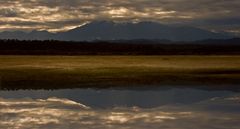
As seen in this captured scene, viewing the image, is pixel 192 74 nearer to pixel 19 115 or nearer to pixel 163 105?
pixel 163 105

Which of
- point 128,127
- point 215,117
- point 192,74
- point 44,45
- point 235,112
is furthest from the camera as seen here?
point 44,45

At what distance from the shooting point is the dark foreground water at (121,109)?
2284cm

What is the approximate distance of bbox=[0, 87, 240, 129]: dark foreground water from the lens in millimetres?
22844

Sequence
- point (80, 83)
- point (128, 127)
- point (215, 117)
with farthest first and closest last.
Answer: point (80, 83) < point (215, 117) < point (128, 127)

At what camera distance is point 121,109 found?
93.2 ft

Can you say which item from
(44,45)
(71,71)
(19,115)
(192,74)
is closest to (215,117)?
(19,115)

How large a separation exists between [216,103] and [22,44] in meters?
157

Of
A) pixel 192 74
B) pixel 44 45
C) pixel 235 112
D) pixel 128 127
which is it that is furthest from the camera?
pixel 44 45

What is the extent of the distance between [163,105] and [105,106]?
10.8 ft

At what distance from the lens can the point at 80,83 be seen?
42.6 meters

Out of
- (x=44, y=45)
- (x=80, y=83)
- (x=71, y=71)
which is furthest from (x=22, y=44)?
(x=80, y=83)

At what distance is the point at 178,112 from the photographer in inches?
1051

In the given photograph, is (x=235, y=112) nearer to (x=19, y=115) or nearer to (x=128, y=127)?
(x=128, y=127)

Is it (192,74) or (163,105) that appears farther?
(192,74)
